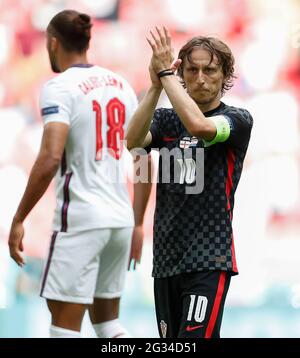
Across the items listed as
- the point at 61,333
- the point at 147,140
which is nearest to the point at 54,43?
the point at 147,140

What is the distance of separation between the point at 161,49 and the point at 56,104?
2.24 ft

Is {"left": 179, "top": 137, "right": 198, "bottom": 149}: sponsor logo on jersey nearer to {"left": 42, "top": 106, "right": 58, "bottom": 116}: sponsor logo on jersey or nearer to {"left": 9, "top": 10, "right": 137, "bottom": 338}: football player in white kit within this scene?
{"left": 9, "top": 10, "right": 137, "bottom": 338}: football player in white kit

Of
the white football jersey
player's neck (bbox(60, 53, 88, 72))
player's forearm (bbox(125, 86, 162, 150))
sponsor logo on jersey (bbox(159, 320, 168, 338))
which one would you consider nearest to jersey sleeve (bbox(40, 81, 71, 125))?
the white football jersey

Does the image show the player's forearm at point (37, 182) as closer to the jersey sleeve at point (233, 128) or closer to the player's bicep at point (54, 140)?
the player's bicep at point (54, 140)

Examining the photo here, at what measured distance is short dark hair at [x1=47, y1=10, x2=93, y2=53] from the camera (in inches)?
175

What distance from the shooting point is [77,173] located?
14.3ft

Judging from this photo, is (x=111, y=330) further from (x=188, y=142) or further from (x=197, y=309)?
(x=188, y=142)

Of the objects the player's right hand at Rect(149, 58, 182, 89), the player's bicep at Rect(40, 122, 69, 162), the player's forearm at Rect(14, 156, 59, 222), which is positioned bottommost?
the player's forearm at Rect(14, 156, 59, 222)

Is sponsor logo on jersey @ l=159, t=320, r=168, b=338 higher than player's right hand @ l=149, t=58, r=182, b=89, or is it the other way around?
player's right hand @ l=149, t=58, r=182, b=89

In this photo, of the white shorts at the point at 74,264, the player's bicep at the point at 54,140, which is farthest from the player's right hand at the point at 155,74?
the white shorts at the point at 74,264

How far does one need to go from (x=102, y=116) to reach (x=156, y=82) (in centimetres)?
Answer: 61

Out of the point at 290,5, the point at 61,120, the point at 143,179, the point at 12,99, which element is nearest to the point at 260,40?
the point at 290,5

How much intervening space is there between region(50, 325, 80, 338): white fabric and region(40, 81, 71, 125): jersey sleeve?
915mm

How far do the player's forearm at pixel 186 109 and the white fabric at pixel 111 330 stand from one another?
49.2 inches
